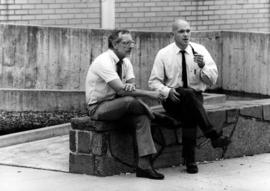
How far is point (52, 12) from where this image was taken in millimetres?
14547

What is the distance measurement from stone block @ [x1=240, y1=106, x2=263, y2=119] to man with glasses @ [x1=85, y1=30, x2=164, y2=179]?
148 cm

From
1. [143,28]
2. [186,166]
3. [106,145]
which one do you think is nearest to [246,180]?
[186,166]

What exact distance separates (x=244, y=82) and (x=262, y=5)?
3030mm

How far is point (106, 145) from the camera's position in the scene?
8.61 meters

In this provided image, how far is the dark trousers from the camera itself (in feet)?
28.9

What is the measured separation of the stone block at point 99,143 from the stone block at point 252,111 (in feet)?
6.28

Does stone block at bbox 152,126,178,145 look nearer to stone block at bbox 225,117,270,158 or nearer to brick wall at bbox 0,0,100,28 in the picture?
stone block at bbox 225,117,270,158

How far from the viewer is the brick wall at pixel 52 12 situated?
14.1 meters

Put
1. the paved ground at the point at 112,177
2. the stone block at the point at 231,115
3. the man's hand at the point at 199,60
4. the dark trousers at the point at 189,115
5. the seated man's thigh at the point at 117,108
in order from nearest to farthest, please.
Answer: the paved ground at the point at 112,177, the seated man's thigh at the point at 117,108, the dark trousers at the point at 189,115, the man's hand at the point at 199,60, the stone block at the point at 231,115

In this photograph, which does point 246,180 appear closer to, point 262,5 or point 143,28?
point 143,28

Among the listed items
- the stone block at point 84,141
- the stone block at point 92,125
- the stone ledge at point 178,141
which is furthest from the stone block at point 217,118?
the stone block at point 84,141

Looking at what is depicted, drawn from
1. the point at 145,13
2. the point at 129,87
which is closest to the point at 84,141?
the point at 129,87

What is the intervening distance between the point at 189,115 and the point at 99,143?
998mm

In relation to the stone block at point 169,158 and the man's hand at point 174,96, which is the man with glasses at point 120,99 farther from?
the stone block at point 169,158
